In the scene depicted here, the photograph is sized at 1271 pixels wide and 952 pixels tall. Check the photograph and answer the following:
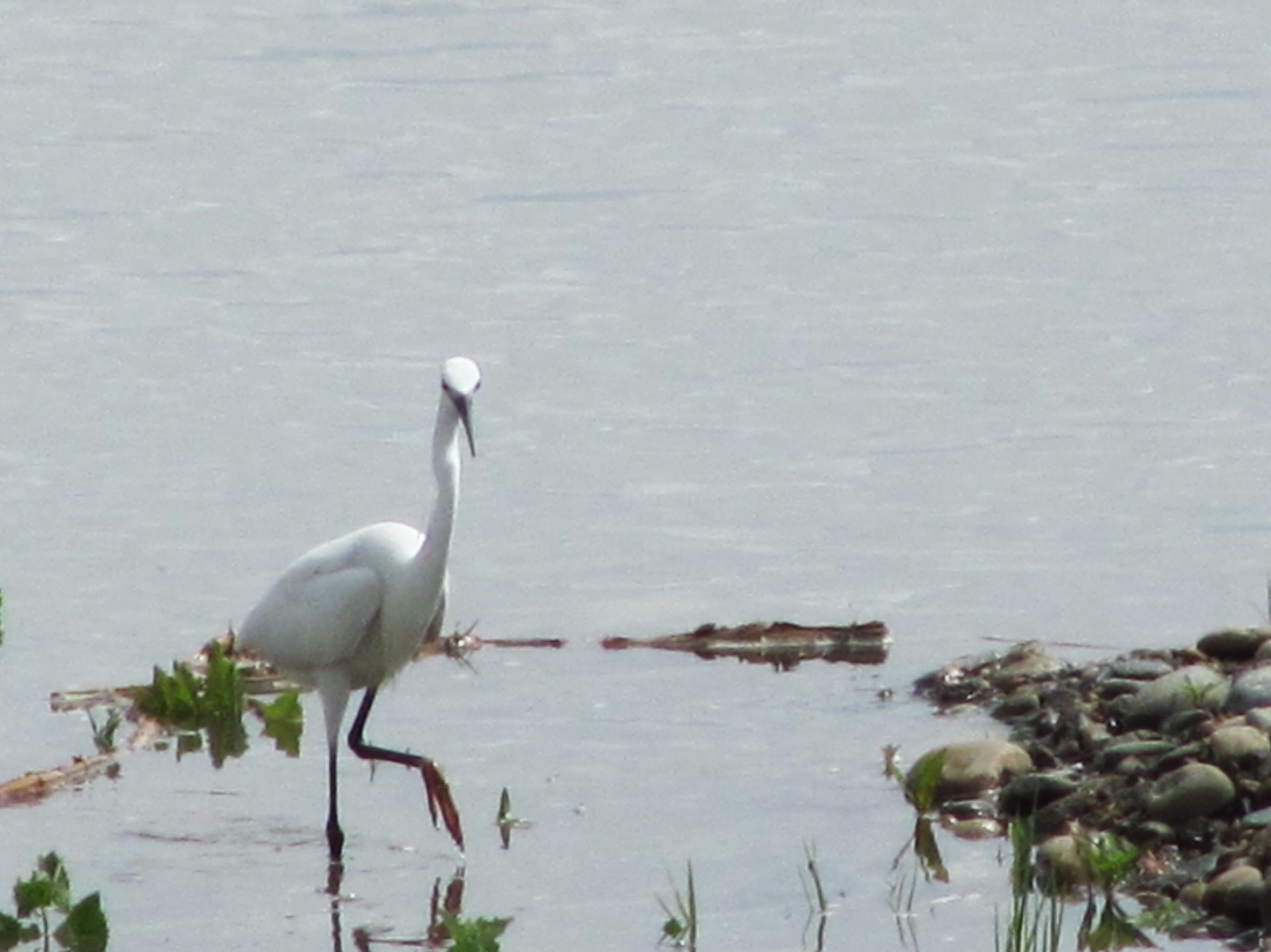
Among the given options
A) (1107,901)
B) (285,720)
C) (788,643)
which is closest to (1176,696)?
(1107,901)

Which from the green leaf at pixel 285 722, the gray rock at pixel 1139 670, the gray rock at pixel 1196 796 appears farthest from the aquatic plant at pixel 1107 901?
the green leaf at pixel 285 722

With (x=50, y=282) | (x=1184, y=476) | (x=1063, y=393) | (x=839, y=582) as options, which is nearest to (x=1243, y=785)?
(x=839, y=582)

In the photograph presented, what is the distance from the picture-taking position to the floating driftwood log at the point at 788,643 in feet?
35.2

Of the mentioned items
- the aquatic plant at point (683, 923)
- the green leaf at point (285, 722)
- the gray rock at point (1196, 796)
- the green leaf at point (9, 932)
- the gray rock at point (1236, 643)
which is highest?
the gray rock at point (1236, 643)

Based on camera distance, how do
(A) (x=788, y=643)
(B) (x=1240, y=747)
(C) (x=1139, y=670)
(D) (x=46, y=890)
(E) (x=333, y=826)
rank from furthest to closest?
1. (A) (x=788, y=643)
2. (C) (x=1139, y=670)
3. (E) (x=333, y=826)
4. (B) (x=1240, y=747)
5. (D) (x=46, y=890)

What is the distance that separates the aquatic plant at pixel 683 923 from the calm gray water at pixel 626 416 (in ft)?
0.42

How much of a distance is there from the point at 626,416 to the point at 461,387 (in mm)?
6090

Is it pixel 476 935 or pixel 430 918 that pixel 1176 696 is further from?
pixel 476 935

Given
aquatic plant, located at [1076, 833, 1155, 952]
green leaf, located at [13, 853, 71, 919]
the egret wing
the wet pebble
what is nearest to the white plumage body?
the egret wing

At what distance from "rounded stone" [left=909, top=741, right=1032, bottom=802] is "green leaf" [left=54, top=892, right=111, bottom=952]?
2547mm

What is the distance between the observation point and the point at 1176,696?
8695 mm

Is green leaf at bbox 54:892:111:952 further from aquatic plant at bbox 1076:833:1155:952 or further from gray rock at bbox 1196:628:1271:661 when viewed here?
gray rock at bbox 1196:628:1271:661

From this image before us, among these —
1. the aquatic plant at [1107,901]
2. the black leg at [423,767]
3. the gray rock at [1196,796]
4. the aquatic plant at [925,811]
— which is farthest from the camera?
the black leg at [423,767]

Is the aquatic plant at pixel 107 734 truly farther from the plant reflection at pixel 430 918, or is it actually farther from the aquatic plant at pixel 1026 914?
the aquatic plant at pixel 1026 914
